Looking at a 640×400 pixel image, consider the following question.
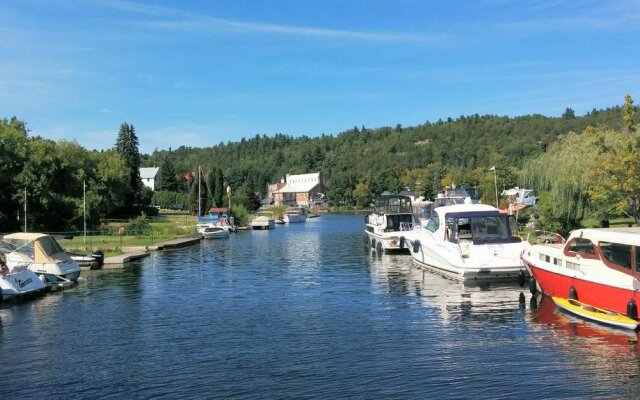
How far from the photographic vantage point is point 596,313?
2023cm

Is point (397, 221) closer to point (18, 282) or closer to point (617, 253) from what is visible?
point (617, 253)

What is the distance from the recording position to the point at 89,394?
14.2 m

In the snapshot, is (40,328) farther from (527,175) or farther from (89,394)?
(527,175)

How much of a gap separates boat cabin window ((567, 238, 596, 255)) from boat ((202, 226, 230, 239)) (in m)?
55.1

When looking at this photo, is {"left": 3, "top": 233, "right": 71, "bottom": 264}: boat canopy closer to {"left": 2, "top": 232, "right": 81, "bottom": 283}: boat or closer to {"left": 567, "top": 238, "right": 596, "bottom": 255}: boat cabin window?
{"left": 2, "top": 232, "right": 81, "bottom": 283}: boat

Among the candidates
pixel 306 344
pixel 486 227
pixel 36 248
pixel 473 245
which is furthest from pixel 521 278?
pixel 36 248

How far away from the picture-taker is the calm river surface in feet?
47.2

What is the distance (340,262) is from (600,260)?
24.9 metres

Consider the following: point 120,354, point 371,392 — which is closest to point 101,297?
point 120,354

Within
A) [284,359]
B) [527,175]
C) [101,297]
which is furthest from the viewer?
[527,175]

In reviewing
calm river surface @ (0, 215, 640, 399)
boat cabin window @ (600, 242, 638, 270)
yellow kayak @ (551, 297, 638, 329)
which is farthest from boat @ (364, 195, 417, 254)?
boat cabin window @ (600, 242, 638, 270)

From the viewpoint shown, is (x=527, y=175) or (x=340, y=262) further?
(x=527, y=175)

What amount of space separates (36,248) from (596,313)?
88.7 ft

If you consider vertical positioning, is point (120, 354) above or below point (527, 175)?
below
